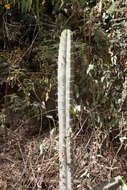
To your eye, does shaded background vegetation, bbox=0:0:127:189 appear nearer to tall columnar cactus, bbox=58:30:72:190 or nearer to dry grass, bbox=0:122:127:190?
dry grass, bbox=0:122:127:190

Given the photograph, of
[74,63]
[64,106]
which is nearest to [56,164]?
[64,106]

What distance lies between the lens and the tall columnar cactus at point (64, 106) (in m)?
1.22

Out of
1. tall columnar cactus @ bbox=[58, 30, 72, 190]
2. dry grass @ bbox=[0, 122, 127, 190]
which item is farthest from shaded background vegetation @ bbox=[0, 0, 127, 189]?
tall columnar cactus @ bbox=[58, 30, 72, 190]

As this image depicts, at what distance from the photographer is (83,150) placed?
1805 mm

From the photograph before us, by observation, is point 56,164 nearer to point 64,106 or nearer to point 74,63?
point 64,106

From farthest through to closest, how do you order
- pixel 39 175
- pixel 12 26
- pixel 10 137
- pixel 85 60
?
pixel 12 26 < pixel 10 137 < pixel 85 60 < pixel 39 175

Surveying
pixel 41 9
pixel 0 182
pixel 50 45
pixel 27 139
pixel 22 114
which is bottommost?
pixel 0 182

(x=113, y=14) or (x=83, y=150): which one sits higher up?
(x=113, y=14)

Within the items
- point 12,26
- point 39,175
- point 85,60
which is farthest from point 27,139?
point 12,26

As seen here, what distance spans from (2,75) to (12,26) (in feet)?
1.56

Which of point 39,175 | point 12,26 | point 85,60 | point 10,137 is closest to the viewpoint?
point 39,175

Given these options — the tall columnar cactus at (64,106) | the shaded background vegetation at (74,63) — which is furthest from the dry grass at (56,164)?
the tall columnar cactus at (64,106)

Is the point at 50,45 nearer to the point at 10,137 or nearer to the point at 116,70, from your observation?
the point at 116,70

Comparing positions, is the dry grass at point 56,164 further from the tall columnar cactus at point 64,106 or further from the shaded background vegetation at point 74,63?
the tall columnar cactus at point 64,106
